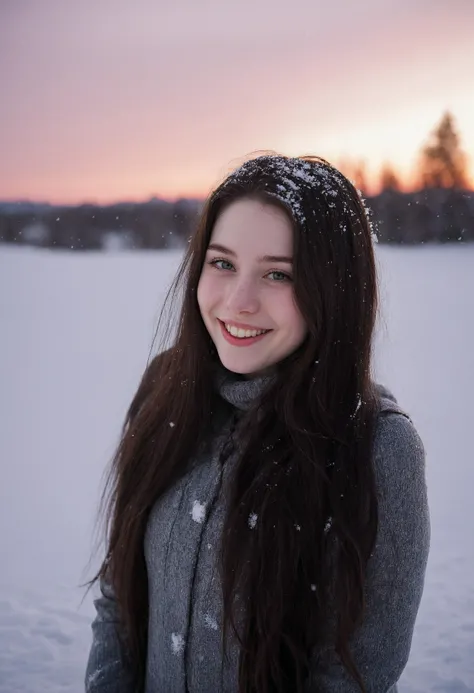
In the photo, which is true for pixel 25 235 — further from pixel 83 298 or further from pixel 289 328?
pixel 289 328

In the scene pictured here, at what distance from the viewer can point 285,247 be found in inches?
45.3

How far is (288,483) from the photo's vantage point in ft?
3.86

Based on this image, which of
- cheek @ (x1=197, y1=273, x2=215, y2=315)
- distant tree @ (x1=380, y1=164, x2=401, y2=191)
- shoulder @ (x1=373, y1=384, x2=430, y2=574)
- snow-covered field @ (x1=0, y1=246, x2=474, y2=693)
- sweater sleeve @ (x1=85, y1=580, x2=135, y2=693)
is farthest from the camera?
distant tree @ (x1=380, y1=164, x2=401, y2=191)

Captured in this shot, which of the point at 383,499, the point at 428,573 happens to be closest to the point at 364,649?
the point at 383,499

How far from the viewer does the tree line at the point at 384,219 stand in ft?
51.6

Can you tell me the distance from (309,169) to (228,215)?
213 millimetres

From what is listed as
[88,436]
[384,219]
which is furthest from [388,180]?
[88,436]

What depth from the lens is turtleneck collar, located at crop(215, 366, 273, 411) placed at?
4.08 ft

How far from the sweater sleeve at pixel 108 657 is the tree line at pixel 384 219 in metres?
14.1

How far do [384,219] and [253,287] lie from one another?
603 inches

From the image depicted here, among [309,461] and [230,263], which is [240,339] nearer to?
[230,263]

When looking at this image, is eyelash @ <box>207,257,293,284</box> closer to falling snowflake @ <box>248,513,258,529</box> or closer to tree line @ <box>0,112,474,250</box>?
falling snowflake @ <box>248,513,258,529</box>

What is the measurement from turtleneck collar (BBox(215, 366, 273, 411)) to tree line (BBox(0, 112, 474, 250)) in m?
14.0

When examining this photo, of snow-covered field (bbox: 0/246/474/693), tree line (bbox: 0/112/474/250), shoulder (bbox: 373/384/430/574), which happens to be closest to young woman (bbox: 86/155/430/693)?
shoulder (bbox: 373/384/430/574)
